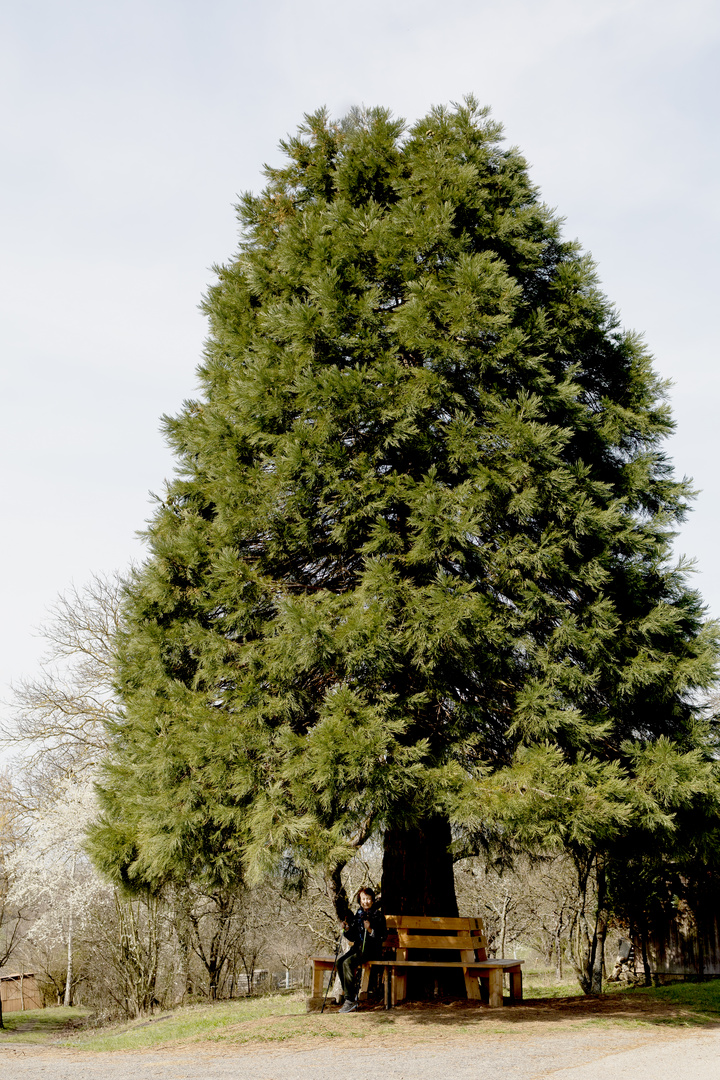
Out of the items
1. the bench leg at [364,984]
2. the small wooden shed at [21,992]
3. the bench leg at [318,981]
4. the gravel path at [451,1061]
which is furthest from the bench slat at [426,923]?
the small wooden shed at [21,992]

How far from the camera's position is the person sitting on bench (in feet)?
26.1

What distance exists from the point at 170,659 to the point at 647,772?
5.07 metres

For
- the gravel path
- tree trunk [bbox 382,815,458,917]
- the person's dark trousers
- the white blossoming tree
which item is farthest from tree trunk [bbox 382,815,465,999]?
the white blossoming tree

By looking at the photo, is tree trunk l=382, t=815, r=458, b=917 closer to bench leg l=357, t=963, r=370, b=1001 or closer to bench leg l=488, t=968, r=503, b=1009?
bench leg l=357, t=963, r=370, b=1001

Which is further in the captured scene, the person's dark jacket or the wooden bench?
the person's dark jacket

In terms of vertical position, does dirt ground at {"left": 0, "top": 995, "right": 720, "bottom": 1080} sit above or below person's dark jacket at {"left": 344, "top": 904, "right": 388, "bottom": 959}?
below

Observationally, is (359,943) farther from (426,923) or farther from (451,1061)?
(451,1061)

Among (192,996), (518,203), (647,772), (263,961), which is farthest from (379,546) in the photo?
(263,961)

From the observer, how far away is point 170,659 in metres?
8.77

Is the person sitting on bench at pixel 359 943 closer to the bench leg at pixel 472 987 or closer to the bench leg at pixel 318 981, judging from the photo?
the bench leg at pixel 318 981

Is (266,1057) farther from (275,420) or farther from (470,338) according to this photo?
(470,338)

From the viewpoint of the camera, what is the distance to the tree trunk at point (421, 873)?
8594mm

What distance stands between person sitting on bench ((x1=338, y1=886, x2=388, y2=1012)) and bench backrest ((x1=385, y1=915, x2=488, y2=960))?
15 cm

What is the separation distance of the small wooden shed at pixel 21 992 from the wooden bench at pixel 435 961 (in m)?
20.8
